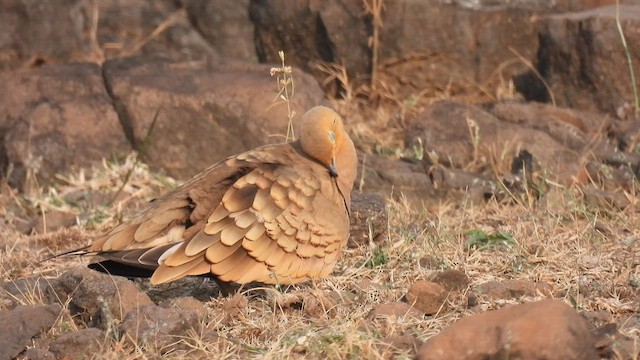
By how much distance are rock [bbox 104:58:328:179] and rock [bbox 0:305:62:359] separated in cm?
333

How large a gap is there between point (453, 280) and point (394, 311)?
0.41m

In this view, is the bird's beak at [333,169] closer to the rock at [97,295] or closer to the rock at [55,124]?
the rock at [97,295]

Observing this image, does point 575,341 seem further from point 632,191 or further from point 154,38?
point 154,38

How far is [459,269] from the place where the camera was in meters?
5.74

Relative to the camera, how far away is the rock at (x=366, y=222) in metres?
6.38

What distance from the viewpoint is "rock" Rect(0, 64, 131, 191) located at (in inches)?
332

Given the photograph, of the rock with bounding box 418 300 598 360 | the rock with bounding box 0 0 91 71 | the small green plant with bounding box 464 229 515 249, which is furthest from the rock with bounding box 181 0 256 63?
the rock with bounding box 418 300 598 360

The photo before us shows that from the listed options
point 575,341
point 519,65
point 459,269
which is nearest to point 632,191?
point 459,269

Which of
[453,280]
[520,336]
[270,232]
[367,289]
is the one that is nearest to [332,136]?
[270,232]

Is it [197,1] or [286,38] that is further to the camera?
[197,1]

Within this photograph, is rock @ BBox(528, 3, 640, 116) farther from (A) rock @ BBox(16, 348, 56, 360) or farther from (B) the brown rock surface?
(A) rock @ BBox(16, 348, 56, 360)

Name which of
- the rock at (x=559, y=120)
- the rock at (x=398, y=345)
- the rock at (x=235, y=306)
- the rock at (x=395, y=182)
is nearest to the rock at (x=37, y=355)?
the rock at (x=235, y=306)

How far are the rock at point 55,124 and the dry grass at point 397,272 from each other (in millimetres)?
617

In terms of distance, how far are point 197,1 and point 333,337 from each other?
6.36 m
